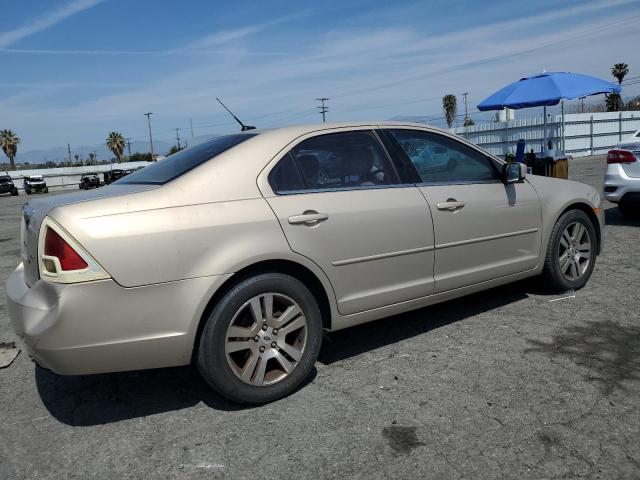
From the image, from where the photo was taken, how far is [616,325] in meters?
3.99

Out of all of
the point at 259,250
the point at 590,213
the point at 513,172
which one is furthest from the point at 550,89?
the point at 259,250

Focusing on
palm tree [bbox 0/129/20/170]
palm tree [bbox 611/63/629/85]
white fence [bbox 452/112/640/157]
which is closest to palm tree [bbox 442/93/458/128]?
palm tree [bbox 611/63/629/85]

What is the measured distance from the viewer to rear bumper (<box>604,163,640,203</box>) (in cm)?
730

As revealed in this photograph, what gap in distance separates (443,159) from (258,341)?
2.00 metres

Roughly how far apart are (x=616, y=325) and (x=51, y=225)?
12.2ft

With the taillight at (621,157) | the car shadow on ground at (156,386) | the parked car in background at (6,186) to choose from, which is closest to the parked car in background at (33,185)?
the parked car in background at (6,186)

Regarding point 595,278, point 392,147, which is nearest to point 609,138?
point 595,278

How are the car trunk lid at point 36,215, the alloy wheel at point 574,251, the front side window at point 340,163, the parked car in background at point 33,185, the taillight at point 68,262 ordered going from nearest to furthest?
the taillight at point 68,262
the car trunk lid at point 36,215
the front side window at point 340,163
the alloy wheel at point 574,251
the parked car in background at point 33,185

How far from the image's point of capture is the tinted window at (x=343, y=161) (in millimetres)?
3409

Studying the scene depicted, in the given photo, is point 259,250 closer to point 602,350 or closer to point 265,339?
point 265,339

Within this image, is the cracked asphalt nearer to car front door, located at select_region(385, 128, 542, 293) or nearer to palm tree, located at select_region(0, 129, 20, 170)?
car front door, located at select_region(385, 128, 542, 293)

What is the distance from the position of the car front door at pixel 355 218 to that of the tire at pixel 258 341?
25 cm

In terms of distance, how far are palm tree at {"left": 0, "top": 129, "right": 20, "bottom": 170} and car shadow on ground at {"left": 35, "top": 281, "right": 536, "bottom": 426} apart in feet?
279

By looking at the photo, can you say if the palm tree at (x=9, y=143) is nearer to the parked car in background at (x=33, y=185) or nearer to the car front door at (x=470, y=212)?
the parked car in background at (x=33, y=185)
